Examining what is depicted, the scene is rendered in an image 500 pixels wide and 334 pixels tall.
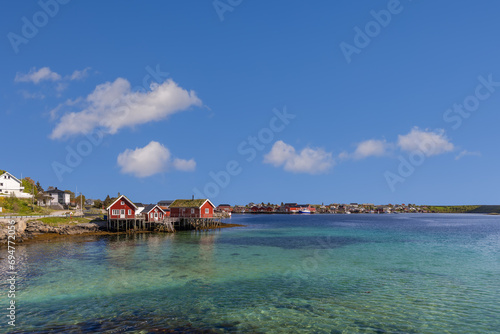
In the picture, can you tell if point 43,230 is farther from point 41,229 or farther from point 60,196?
point 60,196

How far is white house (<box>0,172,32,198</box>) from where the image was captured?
290 ft

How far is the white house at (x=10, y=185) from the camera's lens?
88312mm

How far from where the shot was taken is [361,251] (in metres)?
42.2

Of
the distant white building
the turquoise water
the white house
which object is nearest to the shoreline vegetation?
the turquoise water

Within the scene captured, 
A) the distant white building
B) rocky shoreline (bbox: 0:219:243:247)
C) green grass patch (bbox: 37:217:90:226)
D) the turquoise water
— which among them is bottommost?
the turquoise water

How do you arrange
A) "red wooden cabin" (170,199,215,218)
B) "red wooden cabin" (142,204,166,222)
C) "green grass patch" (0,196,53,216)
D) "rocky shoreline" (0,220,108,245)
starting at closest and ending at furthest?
"rocky shoreline" (0,220,108,245)
"green grass patch" (0,196,53,216)
"red wooden cabin" (142,204,166,222)
"red wooden cabin" (170,199,215,218)

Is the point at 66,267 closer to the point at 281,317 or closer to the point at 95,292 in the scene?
the point at 95,292

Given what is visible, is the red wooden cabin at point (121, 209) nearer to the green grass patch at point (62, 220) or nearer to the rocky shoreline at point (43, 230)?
the rocky shoreline at point (43, 230)

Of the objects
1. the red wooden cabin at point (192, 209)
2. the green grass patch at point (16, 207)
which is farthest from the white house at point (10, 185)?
the red wooden cabin at point (192, 209)

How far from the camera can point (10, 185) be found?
296ft

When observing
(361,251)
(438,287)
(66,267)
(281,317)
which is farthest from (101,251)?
(438,287)

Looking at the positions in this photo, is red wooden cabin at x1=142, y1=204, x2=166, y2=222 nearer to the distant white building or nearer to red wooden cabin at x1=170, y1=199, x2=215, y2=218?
red wooden cabin at x1=170, y1=199, x2=215, y2=218

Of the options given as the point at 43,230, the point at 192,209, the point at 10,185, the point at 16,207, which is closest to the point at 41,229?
the point at 43,230

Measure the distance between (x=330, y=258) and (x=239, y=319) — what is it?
2201 centimetres
